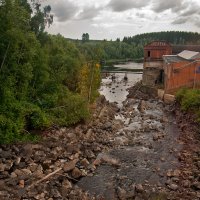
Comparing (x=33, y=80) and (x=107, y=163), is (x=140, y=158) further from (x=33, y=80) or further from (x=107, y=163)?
(x=33, y=80)

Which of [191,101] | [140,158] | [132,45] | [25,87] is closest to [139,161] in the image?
[140,158]

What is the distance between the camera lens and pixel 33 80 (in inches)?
1106

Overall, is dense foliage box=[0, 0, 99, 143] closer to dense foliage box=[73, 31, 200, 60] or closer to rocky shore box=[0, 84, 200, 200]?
rocky shore box=[0, 84, 200, 200]

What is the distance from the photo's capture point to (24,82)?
82.0ft

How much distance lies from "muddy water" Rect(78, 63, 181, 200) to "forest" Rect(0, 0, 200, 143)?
5438 mm

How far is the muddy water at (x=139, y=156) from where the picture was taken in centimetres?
1834

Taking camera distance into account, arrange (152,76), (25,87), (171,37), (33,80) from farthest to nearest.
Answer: (171,37) < (152,76) < (33,80) < (25,87)

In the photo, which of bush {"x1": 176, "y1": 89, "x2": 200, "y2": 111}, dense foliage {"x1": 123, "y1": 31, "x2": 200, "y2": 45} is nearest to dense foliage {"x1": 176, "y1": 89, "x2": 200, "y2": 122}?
bush {"x1": 176, "y1": 89, "x2": 200, "y2": 111}

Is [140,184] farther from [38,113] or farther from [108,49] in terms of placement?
[108,49]

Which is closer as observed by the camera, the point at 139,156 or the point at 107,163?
the point at 107,163

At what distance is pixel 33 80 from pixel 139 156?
11.8m

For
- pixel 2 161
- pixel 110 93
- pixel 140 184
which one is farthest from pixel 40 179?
pixel 110 93

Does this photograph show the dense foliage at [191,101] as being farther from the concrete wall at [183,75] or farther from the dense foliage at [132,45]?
the dense foliage at [132,45]

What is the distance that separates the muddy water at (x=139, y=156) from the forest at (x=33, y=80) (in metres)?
A: 5.44
